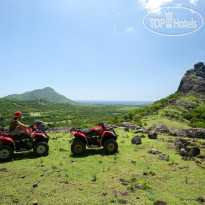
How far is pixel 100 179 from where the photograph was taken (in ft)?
20.0

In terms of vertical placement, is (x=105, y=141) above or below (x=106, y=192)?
Answer: above

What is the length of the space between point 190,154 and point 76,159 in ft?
21.6

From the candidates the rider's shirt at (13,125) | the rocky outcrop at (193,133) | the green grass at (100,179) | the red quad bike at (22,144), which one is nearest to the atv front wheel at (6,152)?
the red quad bike at (22,144)

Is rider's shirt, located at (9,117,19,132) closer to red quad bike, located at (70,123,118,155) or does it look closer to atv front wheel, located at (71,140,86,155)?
red quad bike, located at (70,123,118,155)

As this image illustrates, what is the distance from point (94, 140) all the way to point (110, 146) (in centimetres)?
113

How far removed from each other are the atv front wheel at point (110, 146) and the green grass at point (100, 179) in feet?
1.50

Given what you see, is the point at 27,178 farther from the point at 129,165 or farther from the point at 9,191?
the point at 129,165

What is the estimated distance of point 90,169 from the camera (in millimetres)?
7027

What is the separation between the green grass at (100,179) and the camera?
490cm

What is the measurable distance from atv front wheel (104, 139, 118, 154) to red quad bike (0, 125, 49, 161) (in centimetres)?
365

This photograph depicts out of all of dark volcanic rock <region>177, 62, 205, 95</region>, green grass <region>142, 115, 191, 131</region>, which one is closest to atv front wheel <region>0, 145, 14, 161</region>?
green grass <region>142, 115, 191, 131</region>

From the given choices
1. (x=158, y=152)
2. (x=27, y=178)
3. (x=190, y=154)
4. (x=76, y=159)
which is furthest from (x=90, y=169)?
(x=190, y=154)

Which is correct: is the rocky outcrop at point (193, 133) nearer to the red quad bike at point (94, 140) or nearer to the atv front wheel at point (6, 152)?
the red quad bike at point (94, 140)

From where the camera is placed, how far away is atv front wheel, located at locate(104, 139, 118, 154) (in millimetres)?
9195
